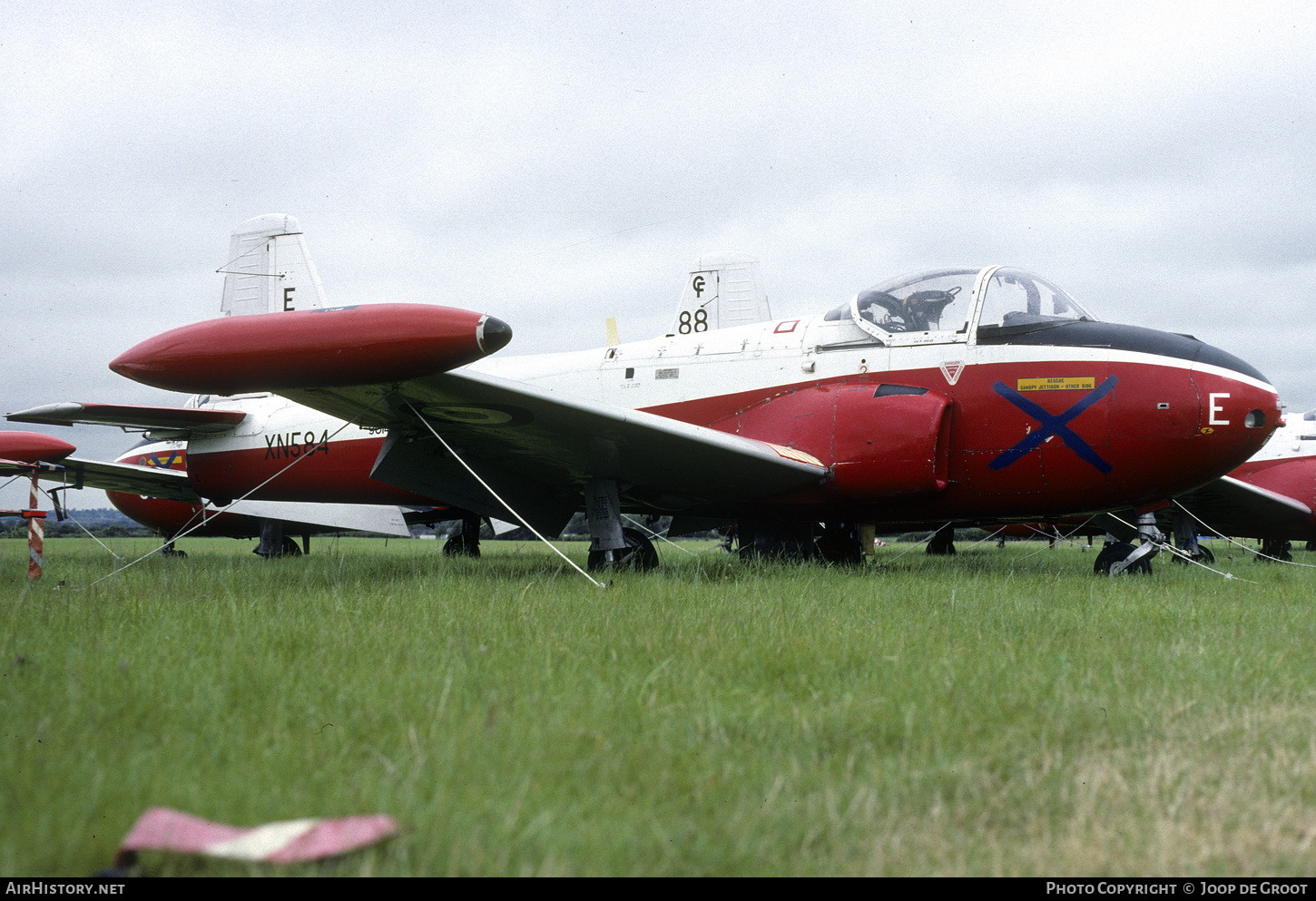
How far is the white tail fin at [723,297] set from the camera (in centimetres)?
1512

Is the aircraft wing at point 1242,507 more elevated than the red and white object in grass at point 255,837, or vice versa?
the red and white object in grass at point 255,837

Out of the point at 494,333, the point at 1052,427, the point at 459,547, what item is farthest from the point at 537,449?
the point at 459,547

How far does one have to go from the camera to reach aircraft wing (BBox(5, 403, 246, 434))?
789 centimetres

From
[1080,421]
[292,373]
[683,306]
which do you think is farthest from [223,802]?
[683,306]

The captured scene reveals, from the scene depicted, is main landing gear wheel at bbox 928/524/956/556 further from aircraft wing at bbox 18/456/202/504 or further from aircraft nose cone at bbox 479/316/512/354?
aircraft nose cone at bbox 479/316/512/354

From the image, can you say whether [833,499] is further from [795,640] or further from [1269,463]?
[1269,463]

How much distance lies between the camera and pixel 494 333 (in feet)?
14.8

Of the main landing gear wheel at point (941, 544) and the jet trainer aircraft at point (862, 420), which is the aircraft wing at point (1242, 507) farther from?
the jet trainer aircraft at point (862, 420)

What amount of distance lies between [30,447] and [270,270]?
4.60 m

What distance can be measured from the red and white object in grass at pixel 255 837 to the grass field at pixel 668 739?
0.08ft

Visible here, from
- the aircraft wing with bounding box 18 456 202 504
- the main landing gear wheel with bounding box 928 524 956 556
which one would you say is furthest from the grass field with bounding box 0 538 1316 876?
the main landing gear wheel with bounding box 928 524 956 556

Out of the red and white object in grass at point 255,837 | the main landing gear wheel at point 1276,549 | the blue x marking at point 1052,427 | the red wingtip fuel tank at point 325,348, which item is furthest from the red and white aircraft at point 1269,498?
the red and white object in grass at point 255,837

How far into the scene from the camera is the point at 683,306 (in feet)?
50.1

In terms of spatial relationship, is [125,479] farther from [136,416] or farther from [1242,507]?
[1242,507]
